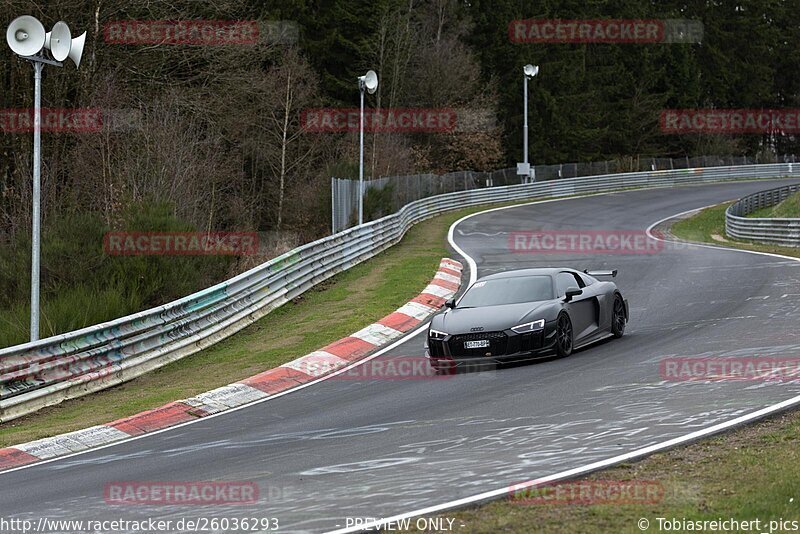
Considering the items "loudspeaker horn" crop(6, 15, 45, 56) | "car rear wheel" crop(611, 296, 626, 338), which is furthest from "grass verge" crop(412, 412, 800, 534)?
"loudspeaker horn" crop(6, 15, 45, 56)

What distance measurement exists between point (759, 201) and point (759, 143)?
62400mm

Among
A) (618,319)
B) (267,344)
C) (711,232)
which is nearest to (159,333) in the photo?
(267,344)

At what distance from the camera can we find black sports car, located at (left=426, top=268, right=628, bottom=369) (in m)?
14.5

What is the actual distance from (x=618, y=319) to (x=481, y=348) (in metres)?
3.06

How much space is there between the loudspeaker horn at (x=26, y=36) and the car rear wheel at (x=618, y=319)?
9187 millimetres

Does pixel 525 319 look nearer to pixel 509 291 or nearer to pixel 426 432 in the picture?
pixel 509 291

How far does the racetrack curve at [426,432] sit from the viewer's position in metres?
8.41

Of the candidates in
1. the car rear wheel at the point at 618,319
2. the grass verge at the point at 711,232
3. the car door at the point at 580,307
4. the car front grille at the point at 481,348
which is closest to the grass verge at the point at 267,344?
the car front grille at the point at 481,348

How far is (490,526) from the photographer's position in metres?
7.12

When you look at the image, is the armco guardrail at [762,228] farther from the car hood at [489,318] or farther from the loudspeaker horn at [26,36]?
the loudspeaker horn at [26,36]

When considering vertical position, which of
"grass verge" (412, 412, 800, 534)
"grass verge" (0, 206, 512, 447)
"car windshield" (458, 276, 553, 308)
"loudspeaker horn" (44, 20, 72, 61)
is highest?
"loudspeaker horn" (44, 20, 72, 61)

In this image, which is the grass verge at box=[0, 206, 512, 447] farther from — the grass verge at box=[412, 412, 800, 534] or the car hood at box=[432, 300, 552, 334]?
the grass verge at box=[412, 412, 800, 534]

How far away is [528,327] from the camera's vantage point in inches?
575

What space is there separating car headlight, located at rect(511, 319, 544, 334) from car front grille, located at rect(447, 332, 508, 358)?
7.5 inches
